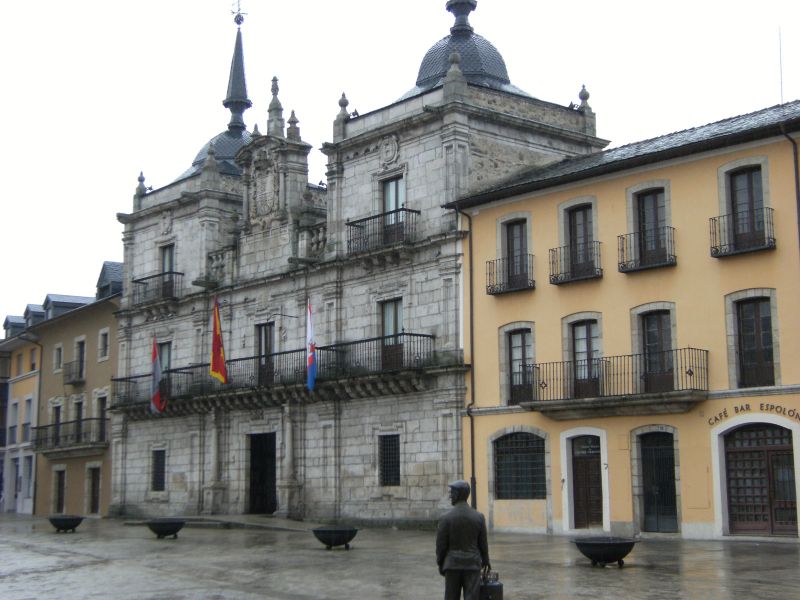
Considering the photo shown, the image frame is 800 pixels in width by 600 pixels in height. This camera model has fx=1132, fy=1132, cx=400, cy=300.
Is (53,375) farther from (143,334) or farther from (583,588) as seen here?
(583,588)

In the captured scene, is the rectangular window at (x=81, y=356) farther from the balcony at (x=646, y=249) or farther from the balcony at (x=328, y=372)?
the balcony at (x=646, y=249)

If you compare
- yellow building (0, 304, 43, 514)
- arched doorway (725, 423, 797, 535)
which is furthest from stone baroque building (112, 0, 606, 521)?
yellow building (0, 304, 43, 514)

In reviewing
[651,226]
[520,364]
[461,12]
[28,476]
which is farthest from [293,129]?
[28,476]

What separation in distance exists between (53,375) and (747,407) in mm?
38276

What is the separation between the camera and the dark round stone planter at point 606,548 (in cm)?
1877

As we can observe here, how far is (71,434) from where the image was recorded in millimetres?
50875

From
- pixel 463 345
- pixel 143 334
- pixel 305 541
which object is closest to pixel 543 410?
pixel 463 345

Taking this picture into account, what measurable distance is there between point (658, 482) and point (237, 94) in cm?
3052

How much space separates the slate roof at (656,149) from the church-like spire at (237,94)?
20001mm

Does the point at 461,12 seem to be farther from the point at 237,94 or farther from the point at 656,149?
the point at 237,94

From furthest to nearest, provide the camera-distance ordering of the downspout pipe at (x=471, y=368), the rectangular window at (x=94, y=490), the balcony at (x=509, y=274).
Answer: the rectangular window at (x=94, y=490), the downspout pipe at (x=471, y=368), the balcony at (x=509, y=274)

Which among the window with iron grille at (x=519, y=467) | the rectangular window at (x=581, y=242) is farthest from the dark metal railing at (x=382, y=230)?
the window with iron grille at (x=519, y=467)

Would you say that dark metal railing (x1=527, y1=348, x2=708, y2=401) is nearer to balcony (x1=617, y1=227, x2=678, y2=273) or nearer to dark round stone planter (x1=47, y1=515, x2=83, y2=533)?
balcony (x1=617, y1=227, x2=678, y2=273)

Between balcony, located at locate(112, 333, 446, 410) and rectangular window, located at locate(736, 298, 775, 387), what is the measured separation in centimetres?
948
